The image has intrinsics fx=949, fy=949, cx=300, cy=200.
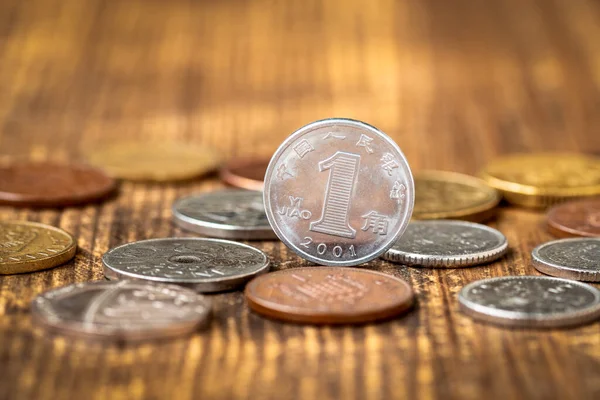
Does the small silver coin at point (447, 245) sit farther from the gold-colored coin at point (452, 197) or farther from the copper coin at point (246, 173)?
the copper coin at point (246, 173)

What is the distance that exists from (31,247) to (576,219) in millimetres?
1060

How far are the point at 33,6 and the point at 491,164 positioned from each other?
1879 millimetres

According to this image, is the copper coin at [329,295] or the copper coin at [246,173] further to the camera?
the copper coin at [246,173]

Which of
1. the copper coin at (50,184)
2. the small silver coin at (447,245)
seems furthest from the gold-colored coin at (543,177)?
the copper coin at (50,184)

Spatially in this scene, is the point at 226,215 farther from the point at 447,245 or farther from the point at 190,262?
the point at 447,245

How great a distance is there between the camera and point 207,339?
4.52 feet

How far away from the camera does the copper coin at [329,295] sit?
1.41 metres

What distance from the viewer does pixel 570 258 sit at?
65.6 inches

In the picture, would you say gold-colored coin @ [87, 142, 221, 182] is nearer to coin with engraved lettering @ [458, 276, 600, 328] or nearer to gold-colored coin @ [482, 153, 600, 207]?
gold-colored coin @ [482, 153, 600, 207]

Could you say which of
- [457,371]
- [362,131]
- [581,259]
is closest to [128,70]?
[362,131]

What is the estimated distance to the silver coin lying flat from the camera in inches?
60.2

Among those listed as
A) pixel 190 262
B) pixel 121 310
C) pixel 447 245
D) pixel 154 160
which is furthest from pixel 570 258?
pixel 154 160

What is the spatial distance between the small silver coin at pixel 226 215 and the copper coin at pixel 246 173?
9 cm

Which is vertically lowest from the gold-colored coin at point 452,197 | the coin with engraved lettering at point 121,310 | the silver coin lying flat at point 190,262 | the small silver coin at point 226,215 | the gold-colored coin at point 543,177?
the coin with engraved lettering at point 121,310
